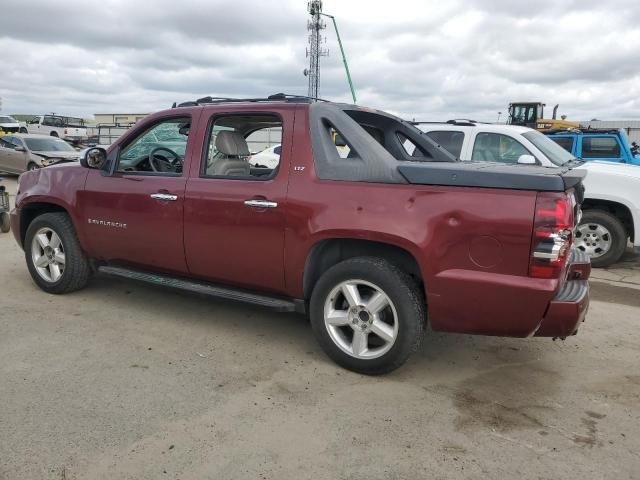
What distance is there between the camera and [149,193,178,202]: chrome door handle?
13.8 ft

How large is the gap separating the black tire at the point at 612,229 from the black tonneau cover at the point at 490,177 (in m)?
4.12

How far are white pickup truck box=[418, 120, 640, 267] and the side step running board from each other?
4099 millimetres

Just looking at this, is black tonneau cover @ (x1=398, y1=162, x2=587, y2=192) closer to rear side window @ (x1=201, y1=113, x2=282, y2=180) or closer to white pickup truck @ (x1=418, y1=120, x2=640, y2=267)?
rear side window @ (x1=201, y1=113, x2=282, y2=180)

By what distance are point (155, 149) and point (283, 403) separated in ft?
9.14

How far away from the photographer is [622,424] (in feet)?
10.1

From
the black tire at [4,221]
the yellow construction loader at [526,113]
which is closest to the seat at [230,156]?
the black tire at [4,221]

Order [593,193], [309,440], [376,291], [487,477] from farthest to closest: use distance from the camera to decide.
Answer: [593,193], [376,291], [309,440], [487,477]

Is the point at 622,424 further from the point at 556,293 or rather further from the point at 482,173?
the point at 482,173

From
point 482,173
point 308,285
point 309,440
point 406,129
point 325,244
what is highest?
point 406,129

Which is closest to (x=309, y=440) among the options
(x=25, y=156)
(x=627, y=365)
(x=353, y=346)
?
(x=353, y=346)

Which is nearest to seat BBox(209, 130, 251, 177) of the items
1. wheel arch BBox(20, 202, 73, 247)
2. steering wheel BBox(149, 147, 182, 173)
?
steering wheel BBox(149, 147, 182, 173)

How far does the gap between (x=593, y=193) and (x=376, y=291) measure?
4.75 metres

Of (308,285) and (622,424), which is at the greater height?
(308,285)

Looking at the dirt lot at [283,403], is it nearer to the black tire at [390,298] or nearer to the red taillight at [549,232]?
the black tire at [390,298]
